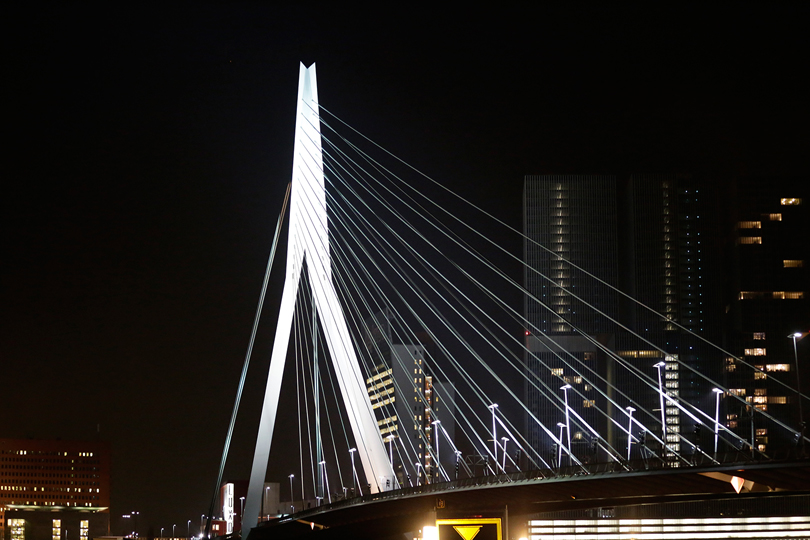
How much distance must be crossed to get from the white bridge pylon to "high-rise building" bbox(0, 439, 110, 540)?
11055 centimetres

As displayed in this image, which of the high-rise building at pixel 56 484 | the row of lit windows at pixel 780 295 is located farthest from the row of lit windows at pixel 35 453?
the row of lit windows at pixel 780 295

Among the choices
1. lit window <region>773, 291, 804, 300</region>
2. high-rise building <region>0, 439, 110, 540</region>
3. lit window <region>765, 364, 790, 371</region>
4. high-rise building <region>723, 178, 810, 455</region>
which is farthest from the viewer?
high-rise building <region>0, 439, 110, 540</region>

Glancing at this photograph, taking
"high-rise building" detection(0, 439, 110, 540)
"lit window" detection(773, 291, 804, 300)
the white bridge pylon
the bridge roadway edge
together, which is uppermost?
"lit window" detection(773, 291, 804, 300)

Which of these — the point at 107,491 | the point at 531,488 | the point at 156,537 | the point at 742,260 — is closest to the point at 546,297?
the point at 742,260

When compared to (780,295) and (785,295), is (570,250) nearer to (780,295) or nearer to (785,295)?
(780,295)

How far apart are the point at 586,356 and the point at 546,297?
1409 cm

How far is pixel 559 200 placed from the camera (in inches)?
4843

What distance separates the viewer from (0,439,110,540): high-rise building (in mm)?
131875

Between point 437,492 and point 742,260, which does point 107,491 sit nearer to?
point 742,260

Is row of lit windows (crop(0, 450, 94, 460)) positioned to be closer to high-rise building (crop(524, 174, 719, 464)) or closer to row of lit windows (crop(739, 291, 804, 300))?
high-rise building (crop(524, 174, 719, 464))

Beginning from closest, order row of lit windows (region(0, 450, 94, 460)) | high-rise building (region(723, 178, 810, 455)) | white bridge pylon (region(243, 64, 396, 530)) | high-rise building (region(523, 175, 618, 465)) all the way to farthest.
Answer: white bridge pylon (region(243, 64, 396, 530)) → high-rise building (region(723, 178, 810, 455)) → high-rise building (region(523, 175, 618, 465)) → row of lit windows (region(0, 450, 94, 460))

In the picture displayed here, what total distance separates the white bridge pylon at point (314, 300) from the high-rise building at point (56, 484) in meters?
111

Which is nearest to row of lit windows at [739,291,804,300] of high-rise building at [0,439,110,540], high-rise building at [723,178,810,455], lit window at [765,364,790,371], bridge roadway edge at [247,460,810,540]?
high-rise building at [723,178,810,455]

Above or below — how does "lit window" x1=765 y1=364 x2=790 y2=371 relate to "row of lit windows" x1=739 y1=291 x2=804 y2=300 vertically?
below
